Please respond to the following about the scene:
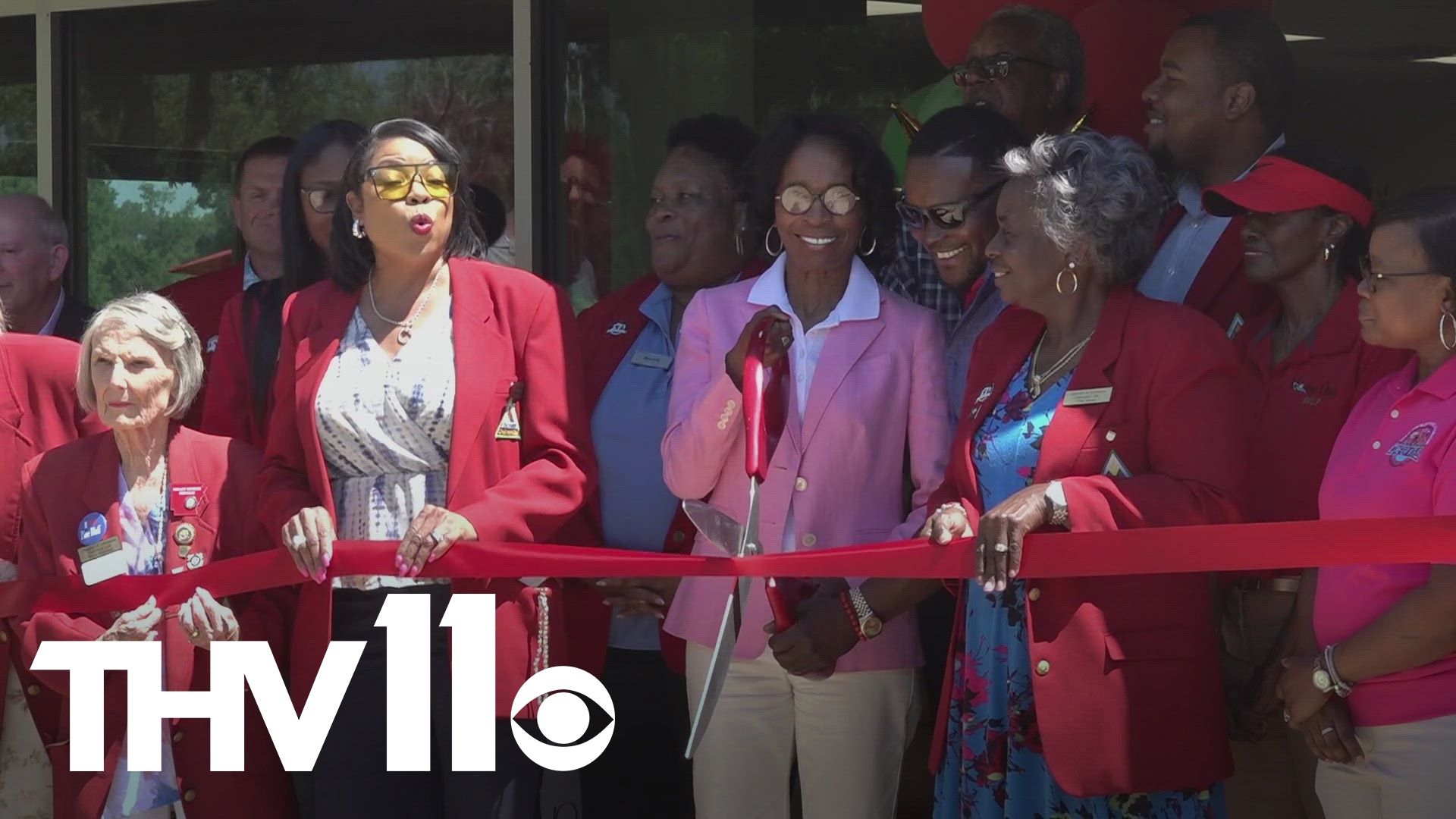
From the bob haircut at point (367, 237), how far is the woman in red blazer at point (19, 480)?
2.92 ft

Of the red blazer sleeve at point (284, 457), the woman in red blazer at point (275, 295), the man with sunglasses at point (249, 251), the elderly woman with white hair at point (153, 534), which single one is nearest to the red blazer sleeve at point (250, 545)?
the elderly woman with white hair at point (153, 534)

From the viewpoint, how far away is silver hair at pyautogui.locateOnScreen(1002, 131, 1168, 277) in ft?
12.1

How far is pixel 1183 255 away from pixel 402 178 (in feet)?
6.01

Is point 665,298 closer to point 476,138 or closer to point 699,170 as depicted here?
point 699,170

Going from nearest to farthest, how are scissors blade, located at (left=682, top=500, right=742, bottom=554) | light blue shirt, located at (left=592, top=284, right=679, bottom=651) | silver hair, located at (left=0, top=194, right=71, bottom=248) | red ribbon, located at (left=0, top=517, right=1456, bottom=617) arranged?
1. red ribbon, located at (left=0, top=517, right=1456, bottom=617)
2. scissors blade, located at (left=682, top=500, right=742, bottom=554)
3. light blue shirt, located at (left=592, top=284, right=679, bottom=651)
4. silver hair, located at (left=0, top=194, right=71, bottom=248)

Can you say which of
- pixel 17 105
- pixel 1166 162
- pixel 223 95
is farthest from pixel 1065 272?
pixel 17 105

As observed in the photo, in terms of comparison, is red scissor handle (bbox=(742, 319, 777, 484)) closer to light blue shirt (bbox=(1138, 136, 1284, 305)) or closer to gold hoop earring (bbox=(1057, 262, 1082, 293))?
gold hoop earring (bbox=(1057, 262, 1082, 293))

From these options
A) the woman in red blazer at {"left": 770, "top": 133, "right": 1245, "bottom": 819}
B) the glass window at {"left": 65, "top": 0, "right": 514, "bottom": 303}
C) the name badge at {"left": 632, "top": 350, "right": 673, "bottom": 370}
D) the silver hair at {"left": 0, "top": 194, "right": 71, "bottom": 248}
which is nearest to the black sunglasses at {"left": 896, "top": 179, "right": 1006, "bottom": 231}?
the woman in red blazer at {"left": 770, "top": 133, "right": 1245, "bottom": 819}

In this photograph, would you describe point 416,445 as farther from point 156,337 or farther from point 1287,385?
point 1287,385

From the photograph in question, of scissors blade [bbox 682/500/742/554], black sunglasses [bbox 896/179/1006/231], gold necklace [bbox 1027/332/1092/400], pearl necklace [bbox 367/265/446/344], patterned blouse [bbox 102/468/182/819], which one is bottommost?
patterned blouse [bbox 102/468/182/819]

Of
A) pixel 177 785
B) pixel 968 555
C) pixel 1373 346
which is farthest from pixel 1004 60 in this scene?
pixel 177 785

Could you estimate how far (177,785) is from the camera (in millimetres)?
4133

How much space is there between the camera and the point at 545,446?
4004 mm

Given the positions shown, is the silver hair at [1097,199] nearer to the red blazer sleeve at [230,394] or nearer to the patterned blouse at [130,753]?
the red blazer sleeve at [230,394]
